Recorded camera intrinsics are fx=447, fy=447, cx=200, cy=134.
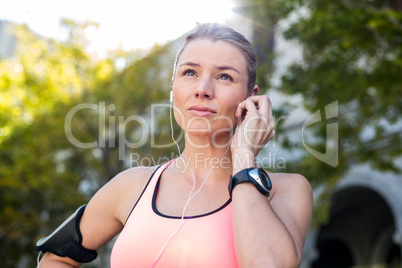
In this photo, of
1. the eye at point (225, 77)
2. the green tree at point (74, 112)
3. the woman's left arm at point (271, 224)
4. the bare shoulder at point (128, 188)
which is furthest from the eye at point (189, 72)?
the green tree at point (74, 112)

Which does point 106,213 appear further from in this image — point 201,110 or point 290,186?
point 290,186

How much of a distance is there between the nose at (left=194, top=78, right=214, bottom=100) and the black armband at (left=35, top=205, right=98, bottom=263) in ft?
2.94

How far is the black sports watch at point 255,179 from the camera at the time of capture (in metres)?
1.92

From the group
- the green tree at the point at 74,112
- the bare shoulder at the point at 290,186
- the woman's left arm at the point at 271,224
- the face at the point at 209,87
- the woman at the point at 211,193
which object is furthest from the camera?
the green tree at the point at 74,112

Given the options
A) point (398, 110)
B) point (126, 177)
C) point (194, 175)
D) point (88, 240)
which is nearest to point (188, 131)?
point (194, 175)

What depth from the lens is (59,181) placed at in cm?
1455

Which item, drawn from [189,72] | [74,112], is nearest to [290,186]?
[189,72]

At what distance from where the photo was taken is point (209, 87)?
85.3 inches

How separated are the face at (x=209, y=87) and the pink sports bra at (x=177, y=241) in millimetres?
415

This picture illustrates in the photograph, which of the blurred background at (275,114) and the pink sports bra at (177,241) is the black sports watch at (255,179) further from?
the blurred background at (275,114)

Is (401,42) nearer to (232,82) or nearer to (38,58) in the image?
(232,82)

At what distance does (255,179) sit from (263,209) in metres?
0.14

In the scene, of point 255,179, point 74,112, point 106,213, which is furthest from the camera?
point 74,112

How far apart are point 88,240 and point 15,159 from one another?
1370 cm
